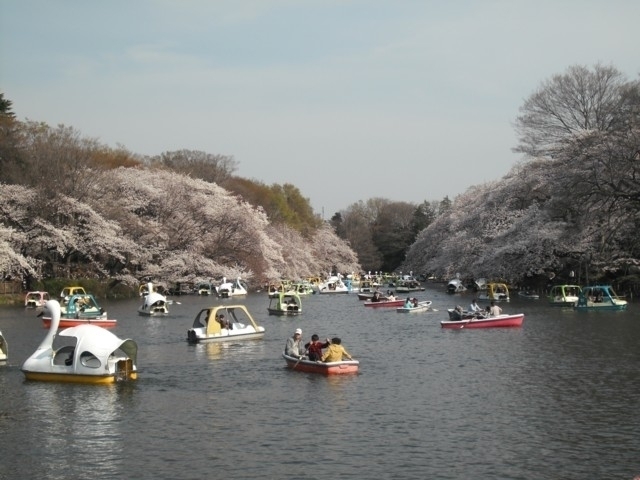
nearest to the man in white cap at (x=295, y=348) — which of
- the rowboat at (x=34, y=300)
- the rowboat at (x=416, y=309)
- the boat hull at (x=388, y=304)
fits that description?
the rowboat at (x=416, y=309)

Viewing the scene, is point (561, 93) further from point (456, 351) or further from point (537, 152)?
point (456, 351)

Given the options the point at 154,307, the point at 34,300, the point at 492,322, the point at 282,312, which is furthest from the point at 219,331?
the point at 34,300

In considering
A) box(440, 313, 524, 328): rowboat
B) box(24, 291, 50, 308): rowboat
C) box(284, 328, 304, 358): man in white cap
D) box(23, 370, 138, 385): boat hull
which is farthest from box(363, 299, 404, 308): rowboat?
box(23, 370, 138, 385): boat hull

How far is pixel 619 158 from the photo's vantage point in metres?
59.8

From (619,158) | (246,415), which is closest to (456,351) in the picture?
(246,415)

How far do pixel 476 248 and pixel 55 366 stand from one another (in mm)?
67181

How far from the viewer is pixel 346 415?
934 inches

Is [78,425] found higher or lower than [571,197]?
lower

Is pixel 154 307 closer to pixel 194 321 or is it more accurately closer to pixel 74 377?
pixel 194 321

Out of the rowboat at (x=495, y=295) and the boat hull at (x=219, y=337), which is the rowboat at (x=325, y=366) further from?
the rowboat at (x=495, y=295)

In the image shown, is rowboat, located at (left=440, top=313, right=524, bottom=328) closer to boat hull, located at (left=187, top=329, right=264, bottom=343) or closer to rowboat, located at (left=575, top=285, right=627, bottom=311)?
boat hull, located at (left=187, top=329, right=264, bottom=343)

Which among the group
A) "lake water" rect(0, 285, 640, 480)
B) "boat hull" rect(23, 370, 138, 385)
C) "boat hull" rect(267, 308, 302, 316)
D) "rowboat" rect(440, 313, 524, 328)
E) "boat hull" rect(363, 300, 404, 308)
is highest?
"boat hull" rect(363, 300, 404, 308)

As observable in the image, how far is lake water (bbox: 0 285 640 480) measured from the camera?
18.9 m

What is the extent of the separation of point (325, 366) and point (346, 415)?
601 cm
